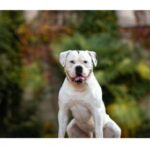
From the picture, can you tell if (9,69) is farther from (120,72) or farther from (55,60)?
(120,72)

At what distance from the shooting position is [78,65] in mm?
4688

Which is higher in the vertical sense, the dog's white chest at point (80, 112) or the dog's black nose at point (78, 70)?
the dog's black nose at point (78, 70)

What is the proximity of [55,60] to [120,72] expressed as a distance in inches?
29.7

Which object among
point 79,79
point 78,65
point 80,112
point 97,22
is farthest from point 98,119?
point 97,22

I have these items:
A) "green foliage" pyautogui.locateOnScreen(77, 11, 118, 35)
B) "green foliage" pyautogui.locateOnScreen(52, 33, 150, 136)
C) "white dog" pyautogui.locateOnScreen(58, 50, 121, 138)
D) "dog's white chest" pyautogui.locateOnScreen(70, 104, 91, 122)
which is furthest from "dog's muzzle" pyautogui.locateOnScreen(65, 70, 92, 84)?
"green foliage" pyautogui.locateOnScreen(77, 11, 118, 35)

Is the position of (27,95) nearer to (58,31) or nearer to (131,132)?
(58,31)

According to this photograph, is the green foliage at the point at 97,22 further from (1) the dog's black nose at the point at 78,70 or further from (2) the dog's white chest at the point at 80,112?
(2) the dog's white chest at the point at 80,112

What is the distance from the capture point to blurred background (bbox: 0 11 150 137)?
606 centimetres

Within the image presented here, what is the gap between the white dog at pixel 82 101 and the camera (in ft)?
15.2

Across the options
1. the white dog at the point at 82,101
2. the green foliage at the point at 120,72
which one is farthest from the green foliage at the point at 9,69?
the white dog at the point at 82,101

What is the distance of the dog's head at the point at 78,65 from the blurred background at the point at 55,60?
4.14 ft

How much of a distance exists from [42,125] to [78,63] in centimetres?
154
